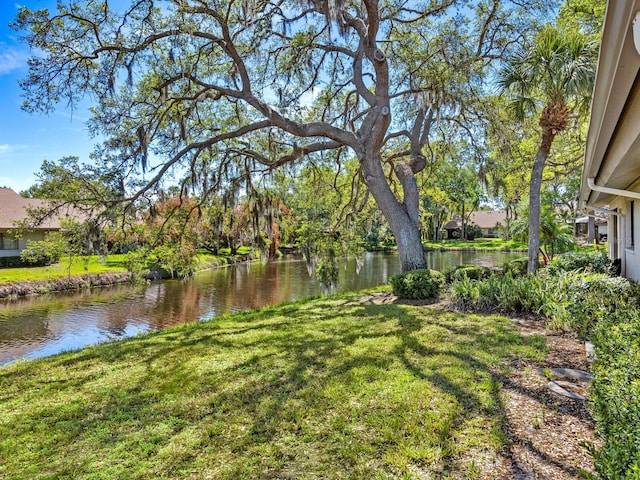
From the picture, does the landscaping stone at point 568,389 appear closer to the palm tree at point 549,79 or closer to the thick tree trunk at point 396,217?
the thick tree trunk at point 396,217

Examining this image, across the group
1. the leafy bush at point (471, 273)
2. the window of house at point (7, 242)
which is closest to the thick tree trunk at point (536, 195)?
the leafy bush at point (471, 273)

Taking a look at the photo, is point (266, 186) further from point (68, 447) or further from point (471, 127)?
point (68, 447)

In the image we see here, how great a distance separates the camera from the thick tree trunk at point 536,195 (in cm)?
892

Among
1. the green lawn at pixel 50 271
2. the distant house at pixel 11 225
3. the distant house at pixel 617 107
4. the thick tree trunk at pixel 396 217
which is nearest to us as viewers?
the distant house at pixel 617 107

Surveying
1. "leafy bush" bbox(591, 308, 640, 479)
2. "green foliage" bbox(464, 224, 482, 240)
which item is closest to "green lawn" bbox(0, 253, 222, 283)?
"leafy bush" bbox(591, 308, 640, 479)

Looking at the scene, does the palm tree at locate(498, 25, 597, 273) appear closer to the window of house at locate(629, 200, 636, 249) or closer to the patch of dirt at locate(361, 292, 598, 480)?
the window of house at locate(629, 200, 636, 249)

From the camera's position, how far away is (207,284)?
18484 millimetres

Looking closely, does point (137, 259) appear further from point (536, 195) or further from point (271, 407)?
point (536, 195)

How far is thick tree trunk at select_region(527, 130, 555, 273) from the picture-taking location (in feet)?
29.3

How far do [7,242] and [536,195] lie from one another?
2496 cm

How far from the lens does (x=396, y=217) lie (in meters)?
9.34

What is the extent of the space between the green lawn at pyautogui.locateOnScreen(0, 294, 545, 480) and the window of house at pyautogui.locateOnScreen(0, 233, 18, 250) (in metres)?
19.1

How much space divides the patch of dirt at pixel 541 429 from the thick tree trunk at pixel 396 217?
523 cm

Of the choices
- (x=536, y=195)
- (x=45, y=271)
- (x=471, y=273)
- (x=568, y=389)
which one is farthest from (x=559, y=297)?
(x=45, y=271)
